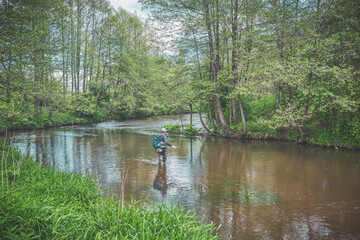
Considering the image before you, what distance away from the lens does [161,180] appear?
876 centimetres

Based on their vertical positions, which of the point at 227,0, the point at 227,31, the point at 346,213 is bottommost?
the point at 346,213


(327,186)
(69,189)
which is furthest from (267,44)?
(69,189)

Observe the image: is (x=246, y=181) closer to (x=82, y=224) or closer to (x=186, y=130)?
(x=82, y=224)

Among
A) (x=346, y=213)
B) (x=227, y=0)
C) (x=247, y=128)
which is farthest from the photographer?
(x=247, y=128)

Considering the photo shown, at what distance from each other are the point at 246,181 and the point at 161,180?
317 cm

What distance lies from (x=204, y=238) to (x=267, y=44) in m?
14.5

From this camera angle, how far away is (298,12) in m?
14.3

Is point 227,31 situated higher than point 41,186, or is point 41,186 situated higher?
point 227,31

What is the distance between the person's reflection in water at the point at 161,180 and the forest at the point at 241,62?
5.83m

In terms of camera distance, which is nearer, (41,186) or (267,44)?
(41,186)

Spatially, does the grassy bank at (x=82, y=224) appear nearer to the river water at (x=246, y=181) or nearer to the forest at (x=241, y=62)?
the river water at (x=246, y=181)

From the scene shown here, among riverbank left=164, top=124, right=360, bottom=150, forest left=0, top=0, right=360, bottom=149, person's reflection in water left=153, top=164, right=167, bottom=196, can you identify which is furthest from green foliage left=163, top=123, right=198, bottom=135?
person's reflection in water left=153, top=164, right=167, bottom=196

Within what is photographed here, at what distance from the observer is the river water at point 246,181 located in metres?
5.54

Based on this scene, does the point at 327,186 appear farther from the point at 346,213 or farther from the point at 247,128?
the point at 247,128
